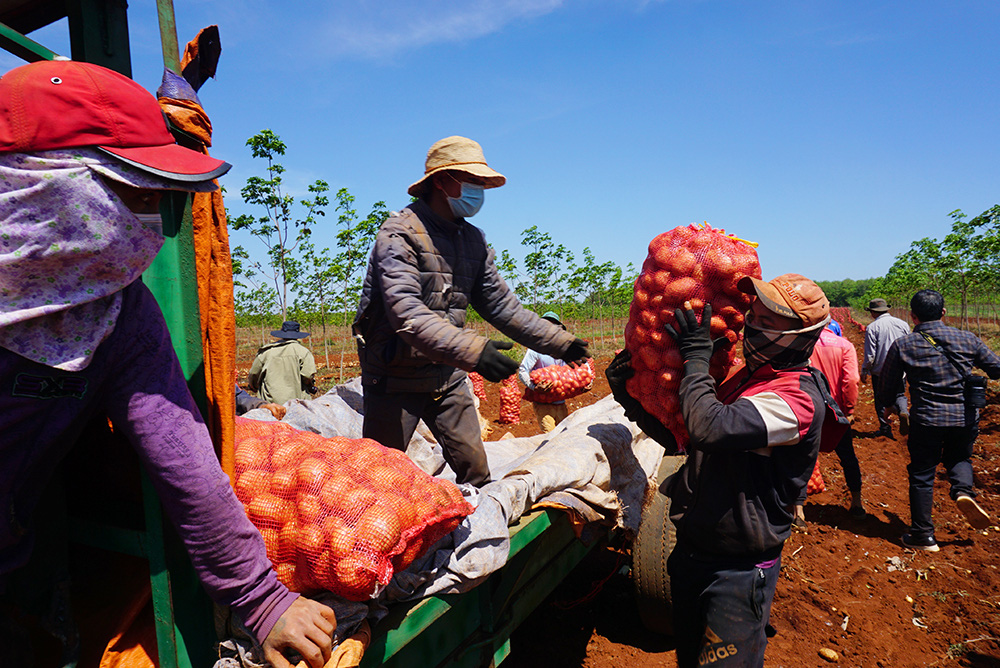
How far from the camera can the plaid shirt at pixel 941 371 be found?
4.49 m

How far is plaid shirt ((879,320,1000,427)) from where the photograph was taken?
4488 millimetres

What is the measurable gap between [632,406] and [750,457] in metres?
0.56

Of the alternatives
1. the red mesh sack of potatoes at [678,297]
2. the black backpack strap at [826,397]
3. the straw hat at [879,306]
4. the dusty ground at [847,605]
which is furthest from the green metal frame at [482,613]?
the straw hat at [879,306]

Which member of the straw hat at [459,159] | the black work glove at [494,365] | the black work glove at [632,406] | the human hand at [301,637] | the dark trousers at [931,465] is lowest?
the dark trousers at [931,465]

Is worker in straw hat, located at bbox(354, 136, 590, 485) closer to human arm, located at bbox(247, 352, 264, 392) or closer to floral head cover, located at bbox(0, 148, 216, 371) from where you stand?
floral head cover, located at bbox(0, 148, 216, 371)

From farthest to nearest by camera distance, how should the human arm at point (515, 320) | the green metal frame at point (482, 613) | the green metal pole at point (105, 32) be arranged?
the human arm at point (515, 320) < the green metal frame at point (482, 613) < the green metal pole at point (105, 32)

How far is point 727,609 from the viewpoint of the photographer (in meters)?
1.89

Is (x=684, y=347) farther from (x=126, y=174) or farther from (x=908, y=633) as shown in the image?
(x=908, y=633)

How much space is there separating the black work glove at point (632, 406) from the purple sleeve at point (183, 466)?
152 cm

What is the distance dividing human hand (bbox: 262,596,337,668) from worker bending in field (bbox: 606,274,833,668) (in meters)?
1.22

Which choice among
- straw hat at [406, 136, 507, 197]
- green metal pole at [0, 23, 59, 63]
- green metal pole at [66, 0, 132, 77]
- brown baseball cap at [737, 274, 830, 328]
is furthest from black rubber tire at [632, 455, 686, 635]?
green metal pole at [0, 23, 59, 63]

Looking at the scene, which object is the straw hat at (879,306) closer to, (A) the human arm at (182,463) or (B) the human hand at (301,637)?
(B) the human hand at (301,637)

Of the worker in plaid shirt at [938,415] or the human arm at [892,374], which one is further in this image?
the human arm at [892,374]

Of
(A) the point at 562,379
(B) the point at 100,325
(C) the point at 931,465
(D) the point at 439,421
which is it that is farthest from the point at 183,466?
(C) the point at 931,465
